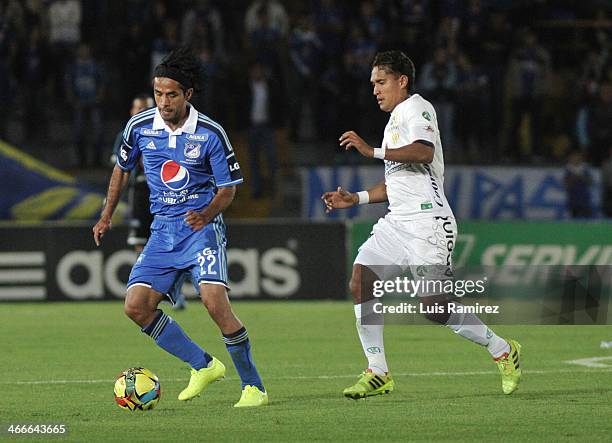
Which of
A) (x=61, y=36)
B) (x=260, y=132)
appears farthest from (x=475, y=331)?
(x=61, y=36)

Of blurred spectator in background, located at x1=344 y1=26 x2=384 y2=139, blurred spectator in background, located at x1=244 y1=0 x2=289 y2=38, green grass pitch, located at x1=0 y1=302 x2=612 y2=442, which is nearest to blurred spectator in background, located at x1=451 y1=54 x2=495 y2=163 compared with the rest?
blurred spectator in background, located at x1=344 y1=26 x2=384 y2=139

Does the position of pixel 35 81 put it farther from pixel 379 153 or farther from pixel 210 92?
pixel 379 153

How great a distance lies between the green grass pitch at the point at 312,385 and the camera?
23.5 feet

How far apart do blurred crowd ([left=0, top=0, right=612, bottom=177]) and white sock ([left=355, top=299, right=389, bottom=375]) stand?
10403mm

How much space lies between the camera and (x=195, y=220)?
7961 mm

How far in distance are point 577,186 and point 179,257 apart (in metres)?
11.0

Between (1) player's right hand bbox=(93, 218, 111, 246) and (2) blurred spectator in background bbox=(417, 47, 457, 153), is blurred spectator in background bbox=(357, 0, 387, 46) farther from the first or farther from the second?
(1) player's right hand bbox=(93, 218, 111, 246)

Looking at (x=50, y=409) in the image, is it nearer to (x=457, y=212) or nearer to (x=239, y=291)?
(x=239, y=291)

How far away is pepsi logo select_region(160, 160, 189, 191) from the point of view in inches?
318

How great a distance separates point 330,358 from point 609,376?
7.97ft

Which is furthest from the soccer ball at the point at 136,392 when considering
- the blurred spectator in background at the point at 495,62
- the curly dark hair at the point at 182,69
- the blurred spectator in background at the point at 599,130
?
the blurred spectator in background at the point at 599,130

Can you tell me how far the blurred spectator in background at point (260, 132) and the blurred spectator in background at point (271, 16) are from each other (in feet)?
3.58

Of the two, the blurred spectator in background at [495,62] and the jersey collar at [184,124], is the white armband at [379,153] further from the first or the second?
the blurred spectator in background at [495,62]

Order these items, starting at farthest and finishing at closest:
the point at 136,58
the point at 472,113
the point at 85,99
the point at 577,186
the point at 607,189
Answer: the point at 136,58, the point at 85,99, the point at 472,113, the point at 607,189, the point at 577,186
